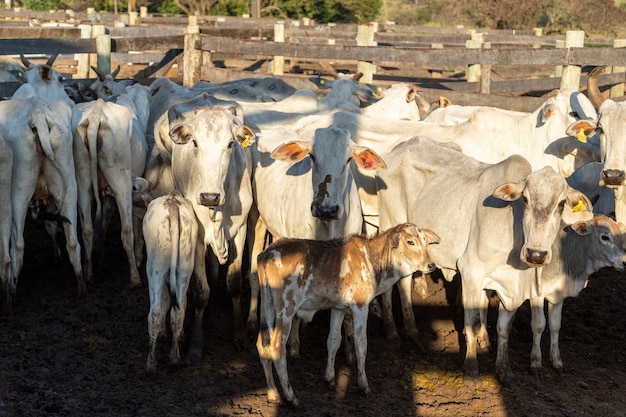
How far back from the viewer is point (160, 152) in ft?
30.8

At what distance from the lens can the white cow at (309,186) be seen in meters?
7.02

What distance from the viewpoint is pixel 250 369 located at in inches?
281

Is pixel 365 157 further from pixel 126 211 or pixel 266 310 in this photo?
pixel 126 211

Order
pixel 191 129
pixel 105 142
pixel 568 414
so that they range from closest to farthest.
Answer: pixel 568 414 → pixel 191 129 → pixel 105 142

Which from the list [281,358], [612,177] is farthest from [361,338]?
[612,177]

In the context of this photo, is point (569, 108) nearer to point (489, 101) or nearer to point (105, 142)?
point (489, 101)

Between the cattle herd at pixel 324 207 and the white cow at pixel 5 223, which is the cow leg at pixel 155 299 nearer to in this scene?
the cattle herd at pixel 324 207

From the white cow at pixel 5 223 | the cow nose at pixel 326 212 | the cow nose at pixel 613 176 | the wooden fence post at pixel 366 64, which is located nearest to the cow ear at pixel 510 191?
the cow nose at pixel 326 212

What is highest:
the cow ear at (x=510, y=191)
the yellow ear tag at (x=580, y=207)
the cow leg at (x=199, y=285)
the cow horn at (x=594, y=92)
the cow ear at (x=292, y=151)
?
the cow horn at (x=594, y=92)

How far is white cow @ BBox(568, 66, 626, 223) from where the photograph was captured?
7918 millimetres

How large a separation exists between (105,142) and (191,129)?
1.83 metres

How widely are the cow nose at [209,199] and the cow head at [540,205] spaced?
7.08ft

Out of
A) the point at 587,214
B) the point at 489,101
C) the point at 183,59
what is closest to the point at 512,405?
the point at 587,214

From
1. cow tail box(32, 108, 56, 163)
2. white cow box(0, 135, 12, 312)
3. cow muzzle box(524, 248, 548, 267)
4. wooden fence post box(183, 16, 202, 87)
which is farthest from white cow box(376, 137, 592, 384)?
wooden fence post box(183, 16, 202, 87)
